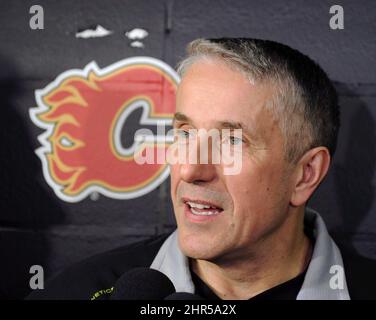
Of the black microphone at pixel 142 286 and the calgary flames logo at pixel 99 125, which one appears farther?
the calgary flames logo at pixel 99 125

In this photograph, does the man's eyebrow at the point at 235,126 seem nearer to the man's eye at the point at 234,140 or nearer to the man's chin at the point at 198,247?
the man's eye at the point at 234,140

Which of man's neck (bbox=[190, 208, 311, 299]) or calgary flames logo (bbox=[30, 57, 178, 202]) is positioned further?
calgary flames logo (bbox=[30, 57, 178, 202])

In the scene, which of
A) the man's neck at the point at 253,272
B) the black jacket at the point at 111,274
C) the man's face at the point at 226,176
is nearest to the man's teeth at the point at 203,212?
the man's face at the point at 226,176

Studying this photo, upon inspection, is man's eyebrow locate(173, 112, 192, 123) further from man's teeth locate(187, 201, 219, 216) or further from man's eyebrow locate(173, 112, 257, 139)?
man's teeth locate(187, 201, 219, 216)

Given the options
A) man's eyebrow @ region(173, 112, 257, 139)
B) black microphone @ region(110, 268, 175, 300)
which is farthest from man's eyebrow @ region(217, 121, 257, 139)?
black microphone @ region(110, 268, 175, 300)

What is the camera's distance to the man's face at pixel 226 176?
111 centimetres

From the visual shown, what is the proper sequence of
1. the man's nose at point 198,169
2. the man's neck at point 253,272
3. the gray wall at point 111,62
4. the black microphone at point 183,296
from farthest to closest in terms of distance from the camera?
the gray wall at point 111,62, the man's neck at point 253,272, the man's nose at point 198,169, the black microphone at point 183,296

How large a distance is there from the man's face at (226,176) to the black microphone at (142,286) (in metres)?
0.13

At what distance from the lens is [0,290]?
4.79 ft

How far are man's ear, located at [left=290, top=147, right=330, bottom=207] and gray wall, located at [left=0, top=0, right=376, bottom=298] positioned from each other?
24 centimetres

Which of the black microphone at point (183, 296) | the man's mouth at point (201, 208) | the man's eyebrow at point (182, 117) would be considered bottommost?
the black microphone at point (183, 296)

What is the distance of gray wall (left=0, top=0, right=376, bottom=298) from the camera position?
4.63 feet

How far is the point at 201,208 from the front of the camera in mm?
1128

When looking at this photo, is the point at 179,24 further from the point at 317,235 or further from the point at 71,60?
the point at 317,235
